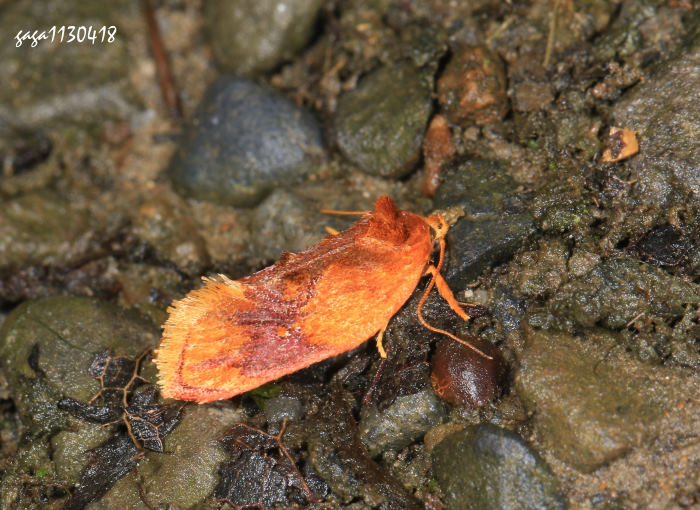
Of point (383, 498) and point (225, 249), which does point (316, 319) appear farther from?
point (225, 249)

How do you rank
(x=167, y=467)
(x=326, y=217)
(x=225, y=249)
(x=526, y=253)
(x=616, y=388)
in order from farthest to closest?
(x=225, y=249) < (x=326, y=217) < (x=526, y=253) < (x=167, y=467) < (x=616, y=388)

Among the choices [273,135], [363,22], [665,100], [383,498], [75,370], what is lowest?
[383,498]

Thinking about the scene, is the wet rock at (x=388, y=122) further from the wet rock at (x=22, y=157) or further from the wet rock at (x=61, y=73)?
the wet rock at (x=22, y=157)

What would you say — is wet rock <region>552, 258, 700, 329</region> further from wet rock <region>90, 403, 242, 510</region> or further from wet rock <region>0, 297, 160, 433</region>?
wet rock <region>0, 297, 160, 433</region>

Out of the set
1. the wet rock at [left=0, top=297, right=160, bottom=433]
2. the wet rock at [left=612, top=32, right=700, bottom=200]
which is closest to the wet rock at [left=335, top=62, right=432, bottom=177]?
the wet rock at [left=612, top=32, right=700, bottom=200]

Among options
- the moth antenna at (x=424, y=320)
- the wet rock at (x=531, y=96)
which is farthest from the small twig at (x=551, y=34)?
the moth antenna at (x=424, y=320)

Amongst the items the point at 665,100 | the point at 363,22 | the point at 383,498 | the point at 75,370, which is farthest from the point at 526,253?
the point at 75,370

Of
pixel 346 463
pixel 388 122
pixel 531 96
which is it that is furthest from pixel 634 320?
pixel 388 122
